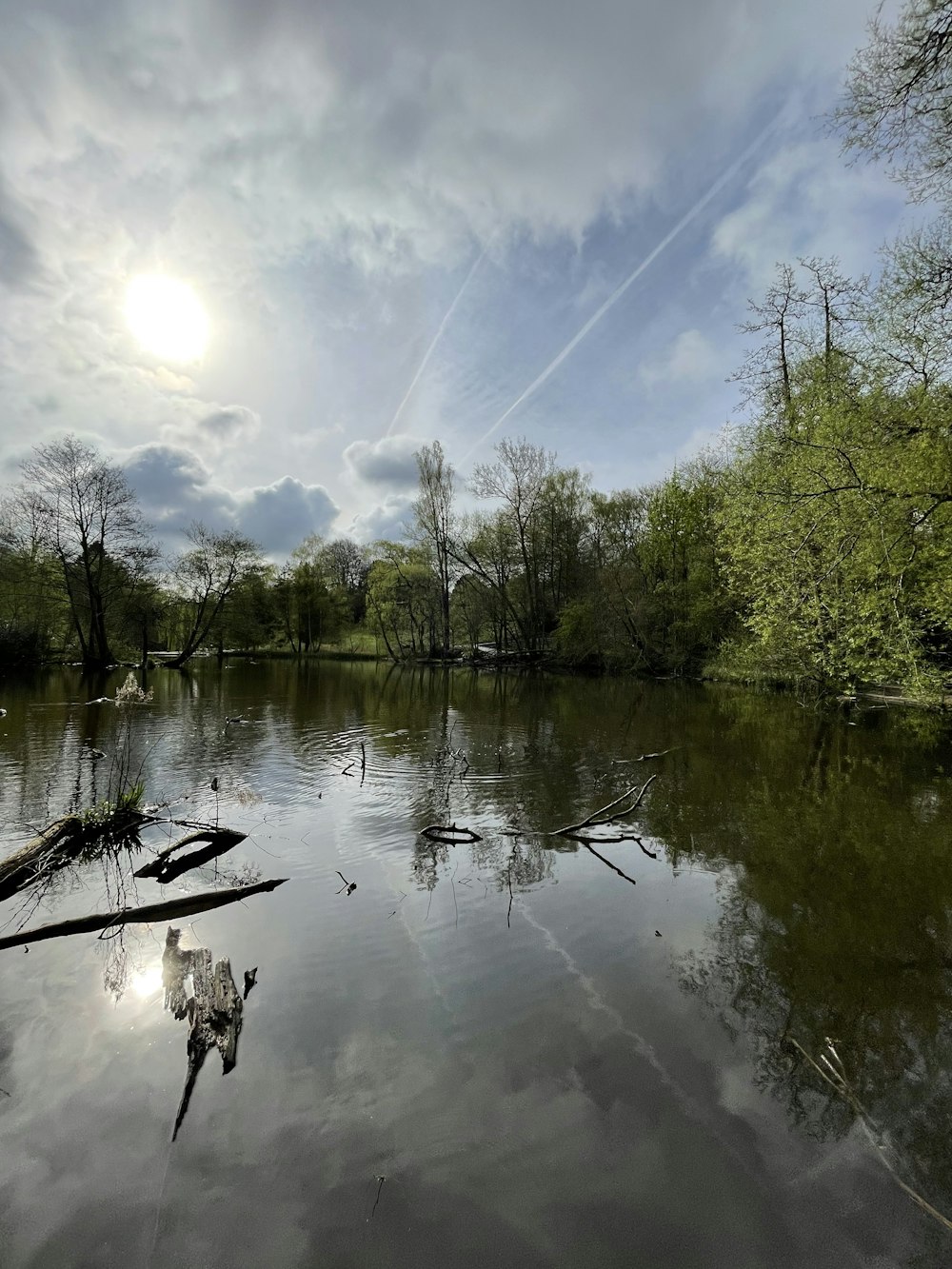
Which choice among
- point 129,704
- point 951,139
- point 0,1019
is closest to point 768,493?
point 951,139

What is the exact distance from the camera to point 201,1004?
4469 millimetres

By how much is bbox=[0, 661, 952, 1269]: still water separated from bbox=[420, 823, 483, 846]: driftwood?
14 cm

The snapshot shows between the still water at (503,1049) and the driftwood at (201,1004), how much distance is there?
79 millimetres

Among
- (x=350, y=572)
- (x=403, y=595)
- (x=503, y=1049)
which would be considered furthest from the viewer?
(x=350, y=572)

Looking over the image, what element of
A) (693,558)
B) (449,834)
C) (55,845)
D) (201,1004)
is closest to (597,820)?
(449,834)

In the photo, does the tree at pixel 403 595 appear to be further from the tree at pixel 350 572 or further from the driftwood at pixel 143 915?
the driftwood at pixel 143 915

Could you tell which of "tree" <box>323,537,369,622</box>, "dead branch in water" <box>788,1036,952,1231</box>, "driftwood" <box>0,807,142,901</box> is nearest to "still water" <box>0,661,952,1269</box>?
"dead branch in water" <box>788,1036,952,1231</box>

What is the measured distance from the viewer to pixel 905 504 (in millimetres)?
10742

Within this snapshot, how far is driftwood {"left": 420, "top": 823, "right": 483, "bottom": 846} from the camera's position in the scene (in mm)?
8172

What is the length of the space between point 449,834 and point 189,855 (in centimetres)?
334

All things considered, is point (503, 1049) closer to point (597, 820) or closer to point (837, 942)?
point (837, 942)

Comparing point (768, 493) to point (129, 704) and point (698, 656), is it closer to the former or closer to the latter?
point (129, 704)

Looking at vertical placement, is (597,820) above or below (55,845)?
below

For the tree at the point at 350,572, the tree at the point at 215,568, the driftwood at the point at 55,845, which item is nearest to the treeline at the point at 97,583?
the tree at the point at 215,568
